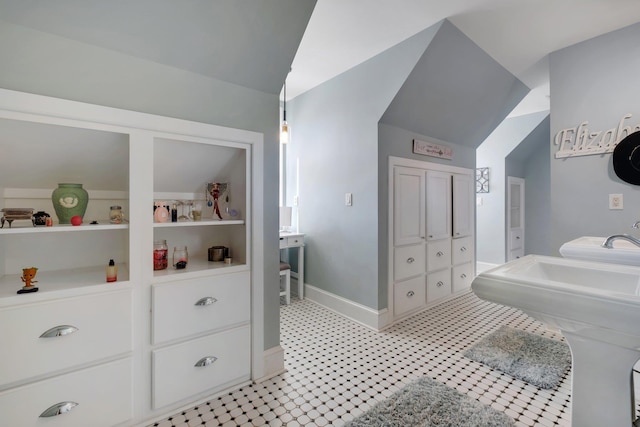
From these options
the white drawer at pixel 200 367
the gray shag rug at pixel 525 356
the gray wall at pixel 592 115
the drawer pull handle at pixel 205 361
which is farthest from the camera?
the gray wall at pixel 592 115

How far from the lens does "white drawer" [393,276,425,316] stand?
9.20 ft

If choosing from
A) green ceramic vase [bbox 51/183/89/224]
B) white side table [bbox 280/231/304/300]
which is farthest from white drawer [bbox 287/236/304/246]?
green ceramic vase [bbox 51/183/89/224]

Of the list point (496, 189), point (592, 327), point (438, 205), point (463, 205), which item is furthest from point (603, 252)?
point (496, 189)

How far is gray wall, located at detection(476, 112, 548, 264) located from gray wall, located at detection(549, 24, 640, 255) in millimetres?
2245

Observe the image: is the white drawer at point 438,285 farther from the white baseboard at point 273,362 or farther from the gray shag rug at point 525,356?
the white baseboard at point 273,362

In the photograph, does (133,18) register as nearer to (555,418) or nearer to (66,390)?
(66,390)

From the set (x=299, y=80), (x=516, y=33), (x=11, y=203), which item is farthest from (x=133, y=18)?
(x=516, y=33)

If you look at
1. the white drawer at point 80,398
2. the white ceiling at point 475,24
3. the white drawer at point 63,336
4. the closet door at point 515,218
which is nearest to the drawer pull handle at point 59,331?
the white drawer at point 63,336

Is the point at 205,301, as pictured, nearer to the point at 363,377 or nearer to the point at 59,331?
the point at 59,331

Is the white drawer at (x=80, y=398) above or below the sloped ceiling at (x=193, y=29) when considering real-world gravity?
below

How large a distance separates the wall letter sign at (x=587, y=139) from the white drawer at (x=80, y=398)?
360 cm

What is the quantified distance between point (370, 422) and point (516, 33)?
3049mm

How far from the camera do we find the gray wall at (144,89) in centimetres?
117

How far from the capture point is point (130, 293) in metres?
1.41
